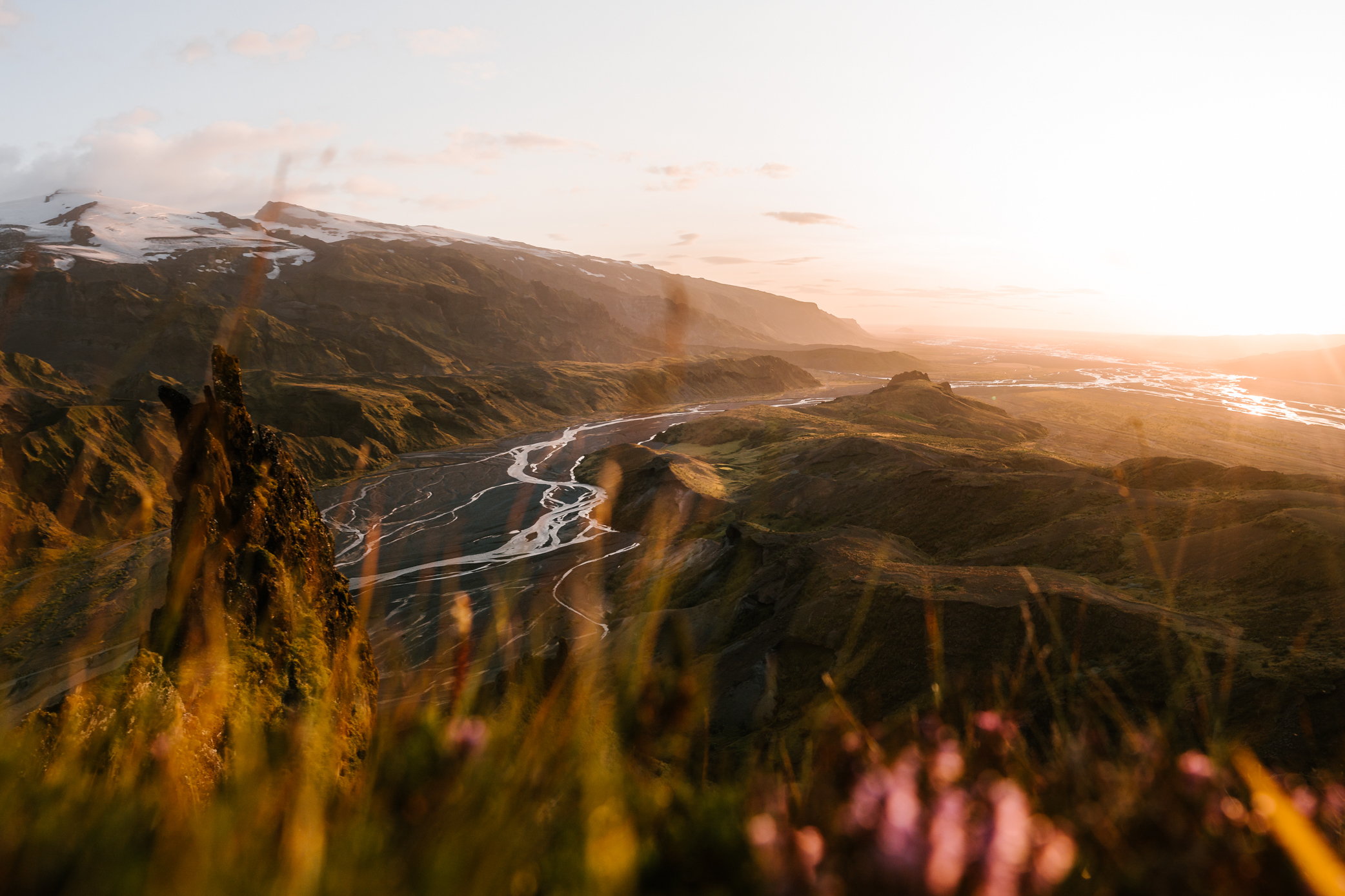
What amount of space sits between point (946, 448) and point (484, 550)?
3929 centimetres

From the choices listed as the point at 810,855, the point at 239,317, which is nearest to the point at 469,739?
the point at 810,855

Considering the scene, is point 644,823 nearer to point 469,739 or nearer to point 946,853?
point 469,739

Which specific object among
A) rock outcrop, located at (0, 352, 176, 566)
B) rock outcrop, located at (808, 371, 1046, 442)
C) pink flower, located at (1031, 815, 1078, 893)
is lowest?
rock outcrop, located at (0, 352, 176, 566)

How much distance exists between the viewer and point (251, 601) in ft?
45.2

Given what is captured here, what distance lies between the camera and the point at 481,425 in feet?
347

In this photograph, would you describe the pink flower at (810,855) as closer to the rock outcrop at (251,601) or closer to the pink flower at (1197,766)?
the pink flower at (1197,766)

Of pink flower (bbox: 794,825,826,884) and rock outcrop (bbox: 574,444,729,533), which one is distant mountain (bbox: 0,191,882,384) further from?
pink flower (bbox: 794,825,826,884)

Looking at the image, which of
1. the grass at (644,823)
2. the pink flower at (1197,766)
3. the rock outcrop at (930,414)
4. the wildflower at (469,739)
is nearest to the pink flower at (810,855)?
the grass at (644,823)

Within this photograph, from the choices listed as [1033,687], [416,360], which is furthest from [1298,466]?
[416,360]

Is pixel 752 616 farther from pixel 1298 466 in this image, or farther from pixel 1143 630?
pixel 1298 466

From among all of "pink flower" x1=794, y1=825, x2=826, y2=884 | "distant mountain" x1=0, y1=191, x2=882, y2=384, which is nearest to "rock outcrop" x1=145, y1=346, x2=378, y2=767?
"pink flower" x1=794, y1=825, x2=826, y2=884

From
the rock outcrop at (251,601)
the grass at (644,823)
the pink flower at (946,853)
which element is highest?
the pink flower at (946,853)

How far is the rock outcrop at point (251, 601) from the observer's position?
11016 mm

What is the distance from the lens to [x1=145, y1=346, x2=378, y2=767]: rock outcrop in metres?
11.0
